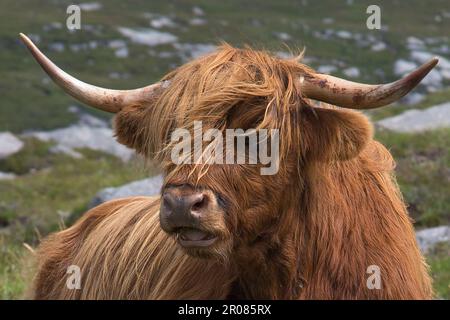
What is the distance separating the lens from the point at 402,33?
59.2m

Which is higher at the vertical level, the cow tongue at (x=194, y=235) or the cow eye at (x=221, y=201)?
the cow eye at (x=221, y=201)

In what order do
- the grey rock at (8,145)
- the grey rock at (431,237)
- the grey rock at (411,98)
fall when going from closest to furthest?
the grey rock at (431,237), the grey rock at (8,145), the grey rock at (411,98)

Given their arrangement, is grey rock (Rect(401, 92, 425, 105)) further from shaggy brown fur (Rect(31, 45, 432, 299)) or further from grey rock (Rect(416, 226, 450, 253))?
shaggy brown fur (Rect(31, 45, 432, 299))

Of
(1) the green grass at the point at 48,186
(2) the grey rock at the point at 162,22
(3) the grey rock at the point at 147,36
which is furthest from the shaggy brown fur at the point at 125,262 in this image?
(2) the grey rock at the point at 162,22

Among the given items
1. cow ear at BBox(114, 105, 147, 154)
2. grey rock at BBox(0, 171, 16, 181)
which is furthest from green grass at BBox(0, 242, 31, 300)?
grey rock at BBox(0, 171, 16, 181)

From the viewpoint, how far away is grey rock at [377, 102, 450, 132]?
19.2 m

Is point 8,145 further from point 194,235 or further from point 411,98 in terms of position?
point 194,235

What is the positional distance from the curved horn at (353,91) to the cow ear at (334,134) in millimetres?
75

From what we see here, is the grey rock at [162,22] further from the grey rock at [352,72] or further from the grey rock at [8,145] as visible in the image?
the grey rock at [8,145]

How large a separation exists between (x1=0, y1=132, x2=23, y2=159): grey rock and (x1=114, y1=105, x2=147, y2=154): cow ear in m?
21.2

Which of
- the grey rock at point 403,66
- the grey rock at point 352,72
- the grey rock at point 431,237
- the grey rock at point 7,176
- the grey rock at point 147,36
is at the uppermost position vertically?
the grey rock at point 147,36

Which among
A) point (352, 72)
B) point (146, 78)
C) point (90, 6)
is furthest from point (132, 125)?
point (90, 6)

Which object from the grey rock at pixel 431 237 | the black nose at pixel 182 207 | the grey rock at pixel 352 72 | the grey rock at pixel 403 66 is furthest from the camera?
the grey rock at pixel 403 66

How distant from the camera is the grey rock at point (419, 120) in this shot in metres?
19.2
